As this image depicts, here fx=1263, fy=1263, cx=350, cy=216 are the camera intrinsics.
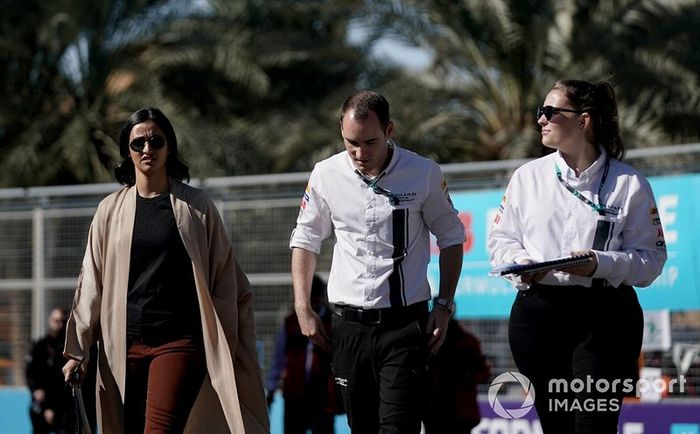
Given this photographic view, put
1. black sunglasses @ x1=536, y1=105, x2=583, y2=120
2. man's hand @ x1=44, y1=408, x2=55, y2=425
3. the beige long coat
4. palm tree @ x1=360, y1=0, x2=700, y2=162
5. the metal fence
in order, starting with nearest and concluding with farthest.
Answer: black sunglasses @ x1=536, y1=105, x2=583, y2=120 < the beige long coat < the metal fence < man's hand @ x1=44, y1=408, x2=55, y2=425 < palm tree @ x1=360, y1=0, x2=700, y2=162

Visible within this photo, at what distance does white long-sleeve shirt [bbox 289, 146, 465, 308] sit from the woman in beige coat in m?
0.65

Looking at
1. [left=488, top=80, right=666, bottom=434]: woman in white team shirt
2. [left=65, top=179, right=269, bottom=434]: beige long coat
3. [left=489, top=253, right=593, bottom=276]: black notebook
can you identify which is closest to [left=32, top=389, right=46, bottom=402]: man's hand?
[left=65, top=179, right=269, bottom=434]: beige long coat

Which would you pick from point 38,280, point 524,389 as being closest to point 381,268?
point 524,389

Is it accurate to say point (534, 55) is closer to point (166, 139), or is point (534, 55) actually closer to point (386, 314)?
point (166, 139)

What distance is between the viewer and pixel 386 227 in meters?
6.00

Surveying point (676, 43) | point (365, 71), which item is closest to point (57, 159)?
point (365, 71)

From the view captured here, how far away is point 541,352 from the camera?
18.1 feet

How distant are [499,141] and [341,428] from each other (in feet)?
26.7

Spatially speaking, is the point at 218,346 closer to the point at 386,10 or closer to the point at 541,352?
the point at 541,352

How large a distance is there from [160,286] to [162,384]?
479 mm

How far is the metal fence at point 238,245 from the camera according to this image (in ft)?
33.5

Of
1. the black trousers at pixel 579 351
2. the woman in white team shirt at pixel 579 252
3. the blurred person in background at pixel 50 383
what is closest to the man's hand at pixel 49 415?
the blurred person in background at pixel 50 383

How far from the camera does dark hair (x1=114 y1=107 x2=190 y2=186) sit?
639 cm

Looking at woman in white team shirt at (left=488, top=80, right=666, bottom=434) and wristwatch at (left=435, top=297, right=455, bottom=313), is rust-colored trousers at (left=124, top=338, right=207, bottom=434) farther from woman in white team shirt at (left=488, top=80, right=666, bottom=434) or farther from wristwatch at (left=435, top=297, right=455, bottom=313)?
woman in white team shirt at (left=488, top=80, right=666, bottom=434)
